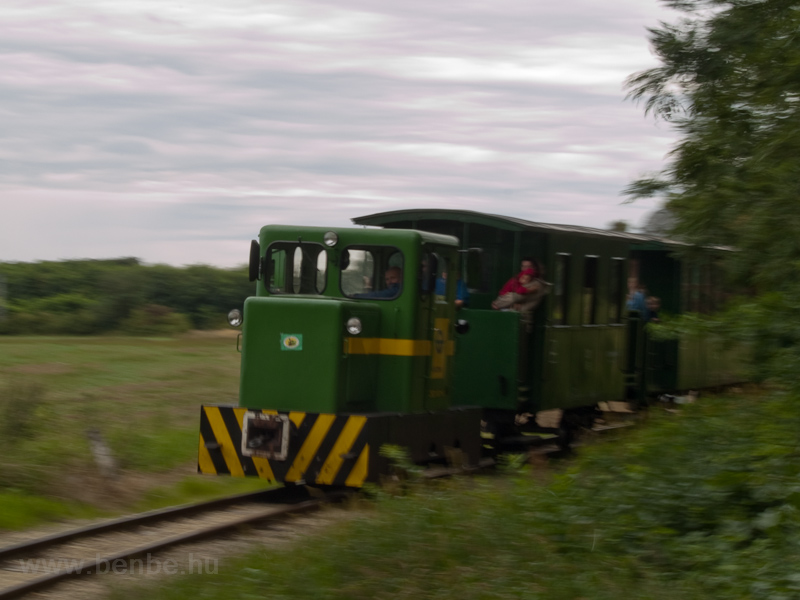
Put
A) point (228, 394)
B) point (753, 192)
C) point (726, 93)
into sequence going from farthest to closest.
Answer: point (228, 394) < point (726, 93) < point (753, 192)

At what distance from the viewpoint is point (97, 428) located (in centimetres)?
1208

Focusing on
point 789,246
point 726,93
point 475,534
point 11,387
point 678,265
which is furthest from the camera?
point 678,265

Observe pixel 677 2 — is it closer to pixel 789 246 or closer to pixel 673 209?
pixel 673 209

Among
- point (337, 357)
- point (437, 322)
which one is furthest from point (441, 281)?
point (337, 357)

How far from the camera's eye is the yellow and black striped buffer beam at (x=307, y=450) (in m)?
8.34

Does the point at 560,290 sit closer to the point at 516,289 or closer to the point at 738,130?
the point at 516,289

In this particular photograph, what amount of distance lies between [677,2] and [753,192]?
3.30 m

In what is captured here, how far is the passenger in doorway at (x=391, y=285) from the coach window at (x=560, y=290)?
292 centimetres

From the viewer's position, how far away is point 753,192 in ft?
26.9

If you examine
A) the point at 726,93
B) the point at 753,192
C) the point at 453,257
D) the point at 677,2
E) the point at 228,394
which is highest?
the point at 677,2

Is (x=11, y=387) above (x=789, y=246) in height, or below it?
below

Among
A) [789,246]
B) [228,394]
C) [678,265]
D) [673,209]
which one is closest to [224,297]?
[228,394]
